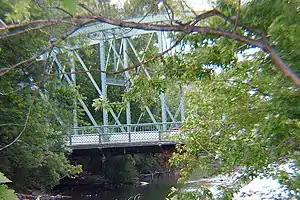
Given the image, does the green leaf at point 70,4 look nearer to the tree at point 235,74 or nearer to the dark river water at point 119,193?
the tree at point 235,74

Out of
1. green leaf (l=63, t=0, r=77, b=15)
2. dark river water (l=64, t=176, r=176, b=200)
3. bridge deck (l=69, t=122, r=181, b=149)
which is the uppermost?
bridge deck (l=69, t=122, r=181, b=149)

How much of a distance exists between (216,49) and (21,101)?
311 inches

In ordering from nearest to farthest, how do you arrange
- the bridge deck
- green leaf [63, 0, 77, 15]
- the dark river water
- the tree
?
green leaf [63, 0, 77, 15], the tree, the bridge deck, the dark river water

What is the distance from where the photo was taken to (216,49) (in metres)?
3.32

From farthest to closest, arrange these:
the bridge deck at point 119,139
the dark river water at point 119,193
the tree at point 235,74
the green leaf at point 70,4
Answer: the dark river water at point 119,193 < the bridge deck at point 119,139 < the tree at point 235,74 < the green leaf at point 70,4

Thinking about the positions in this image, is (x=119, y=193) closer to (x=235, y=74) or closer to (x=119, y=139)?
(x=119, y=139)

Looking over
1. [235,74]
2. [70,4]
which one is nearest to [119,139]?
[235,74]

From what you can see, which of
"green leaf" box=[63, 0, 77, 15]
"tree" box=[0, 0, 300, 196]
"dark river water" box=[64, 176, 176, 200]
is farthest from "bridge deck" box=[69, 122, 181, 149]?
"green leaf" box=[63, 0, 77, 15]

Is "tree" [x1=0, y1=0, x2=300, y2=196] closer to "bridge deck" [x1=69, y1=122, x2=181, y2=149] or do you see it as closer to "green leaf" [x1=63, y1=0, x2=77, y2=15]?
"green leaf" [x1=63, y1=0, x2=77, y2=15]

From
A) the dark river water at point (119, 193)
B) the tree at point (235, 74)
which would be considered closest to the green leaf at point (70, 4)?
the tree at point (235, 74)

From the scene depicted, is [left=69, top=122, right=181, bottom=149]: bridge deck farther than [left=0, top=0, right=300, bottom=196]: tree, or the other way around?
[left=69, top=122, right=181, bottom=149]: bridge deck

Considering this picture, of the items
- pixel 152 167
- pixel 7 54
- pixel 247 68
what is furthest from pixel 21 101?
pixel 152 167

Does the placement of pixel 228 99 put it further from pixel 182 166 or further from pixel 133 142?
pixel 133 142

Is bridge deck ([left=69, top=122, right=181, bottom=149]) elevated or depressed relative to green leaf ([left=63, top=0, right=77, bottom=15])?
elevated
